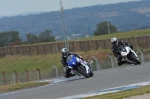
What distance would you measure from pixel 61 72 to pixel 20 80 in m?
2.64

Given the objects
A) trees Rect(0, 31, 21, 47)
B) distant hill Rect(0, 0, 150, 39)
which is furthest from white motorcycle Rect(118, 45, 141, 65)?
distant hill Rect(0, 0, 150, 39)

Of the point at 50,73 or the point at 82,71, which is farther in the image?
the point at 50,73

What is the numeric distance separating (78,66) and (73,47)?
178 feet

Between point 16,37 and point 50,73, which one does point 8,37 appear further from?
point 50,73

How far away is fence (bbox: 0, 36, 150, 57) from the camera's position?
207 ft

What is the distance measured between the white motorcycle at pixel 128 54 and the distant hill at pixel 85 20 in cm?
11504

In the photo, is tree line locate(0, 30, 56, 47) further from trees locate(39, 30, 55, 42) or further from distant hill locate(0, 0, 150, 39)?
distant hill locate(0, 0, 150, 39)

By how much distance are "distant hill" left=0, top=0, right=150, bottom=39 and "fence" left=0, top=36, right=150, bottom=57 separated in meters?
54.2

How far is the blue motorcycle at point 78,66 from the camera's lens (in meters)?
22.7

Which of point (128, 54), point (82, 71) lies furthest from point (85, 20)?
point (82, 71)

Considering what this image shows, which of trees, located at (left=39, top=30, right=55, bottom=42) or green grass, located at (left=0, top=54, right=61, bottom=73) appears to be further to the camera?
trees, located at (left=39, top=30, right=55, bottom=42)

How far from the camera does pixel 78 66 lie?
75.0 feet

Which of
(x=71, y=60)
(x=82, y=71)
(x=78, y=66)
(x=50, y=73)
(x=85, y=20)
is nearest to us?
(x=82, y=71)

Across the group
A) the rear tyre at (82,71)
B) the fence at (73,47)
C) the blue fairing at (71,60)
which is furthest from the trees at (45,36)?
the rear tyre at (82,71)
